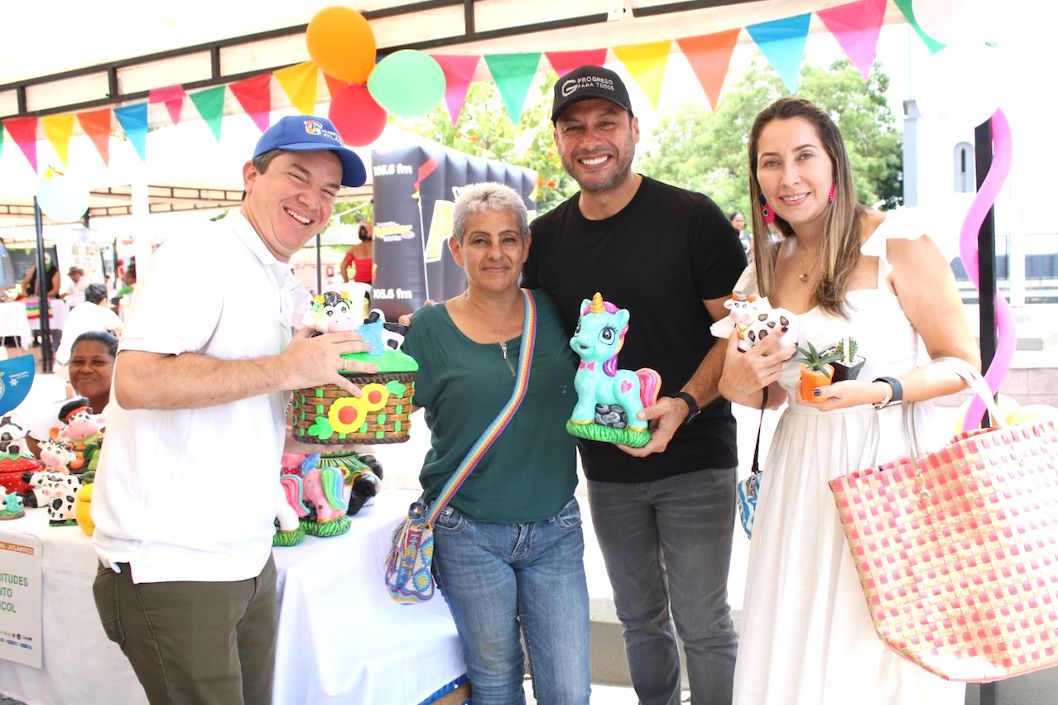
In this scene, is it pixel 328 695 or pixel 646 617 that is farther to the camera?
pixel 646 617

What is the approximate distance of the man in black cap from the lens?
8.23 feet

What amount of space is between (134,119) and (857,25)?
456 cm

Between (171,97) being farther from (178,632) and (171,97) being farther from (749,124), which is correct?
(749,124)

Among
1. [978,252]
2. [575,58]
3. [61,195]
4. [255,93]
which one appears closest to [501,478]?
[978,252]

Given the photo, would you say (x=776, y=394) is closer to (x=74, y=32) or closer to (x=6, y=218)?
(x=74, y=32)

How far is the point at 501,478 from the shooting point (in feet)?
7.58

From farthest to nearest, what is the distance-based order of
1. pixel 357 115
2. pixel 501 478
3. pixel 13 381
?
pixel 357 115 < pixel 13 381 < pixel 501 478

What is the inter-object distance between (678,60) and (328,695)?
144 inches

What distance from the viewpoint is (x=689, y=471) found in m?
2.54

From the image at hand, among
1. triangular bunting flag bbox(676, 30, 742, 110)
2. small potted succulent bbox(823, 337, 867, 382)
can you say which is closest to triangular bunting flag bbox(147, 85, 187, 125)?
triangular bunting flag bbox(676, 30, 742, 110)

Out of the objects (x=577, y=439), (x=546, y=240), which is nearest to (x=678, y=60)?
(x=546, y=240)

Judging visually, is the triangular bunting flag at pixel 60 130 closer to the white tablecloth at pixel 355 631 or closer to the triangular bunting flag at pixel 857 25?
the white tablecloth at pixel 355 631

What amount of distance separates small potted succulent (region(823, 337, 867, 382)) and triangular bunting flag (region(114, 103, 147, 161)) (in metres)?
5.15

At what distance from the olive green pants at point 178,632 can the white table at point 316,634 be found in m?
0.52
